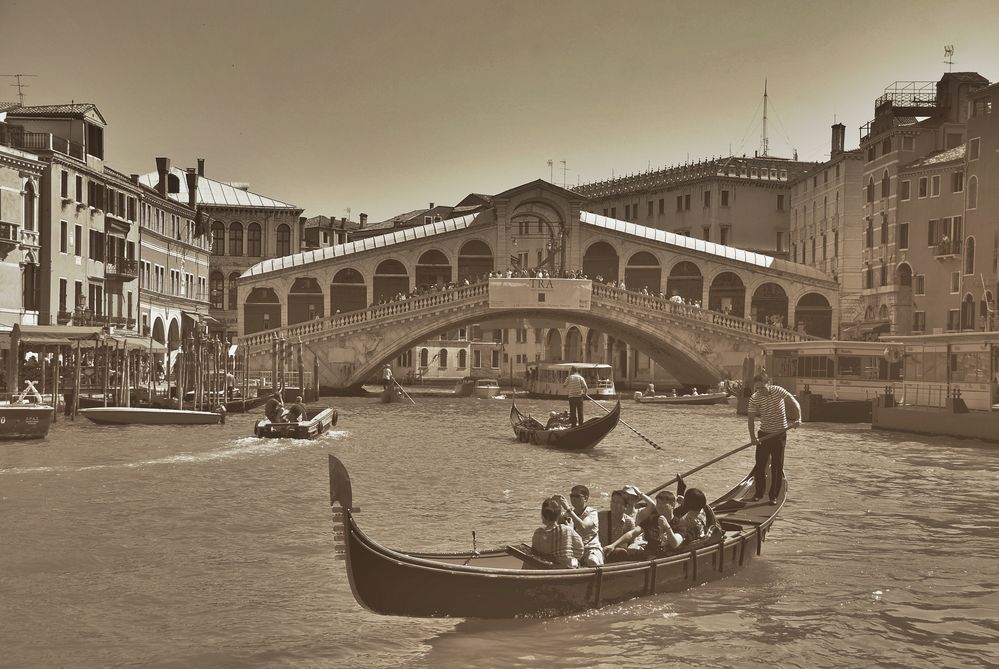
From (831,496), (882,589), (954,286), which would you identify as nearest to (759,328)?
(954,286)

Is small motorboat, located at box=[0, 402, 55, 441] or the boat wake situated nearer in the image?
the boat wake

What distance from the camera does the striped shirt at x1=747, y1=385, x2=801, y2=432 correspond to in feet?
41.9

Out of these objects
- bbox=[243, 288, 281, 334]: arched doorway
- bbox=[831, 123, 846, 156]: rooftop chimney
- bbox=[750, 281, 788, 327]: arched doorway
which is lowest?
bbox=[243, 288, 281, 334]: arched doorway

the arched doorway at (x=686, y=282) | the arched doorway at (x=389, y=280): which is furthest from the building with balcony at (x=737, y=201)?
the arched doorway at (x=389, y=280)

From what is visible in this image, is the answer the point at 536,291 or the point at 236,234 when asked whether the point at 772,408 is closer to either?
the point at 536,291

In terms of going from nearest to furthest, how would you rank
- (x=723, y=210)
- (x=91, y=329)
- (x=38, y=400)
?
(x=38, y=400), (x=91, y=329), (x=723, y=210)

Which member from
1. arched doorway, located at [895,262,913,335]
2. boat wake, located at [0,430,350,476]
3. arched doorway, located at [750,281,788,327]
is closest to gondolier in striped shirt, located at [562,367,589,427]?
boat wake, located at [0,430,350,476]

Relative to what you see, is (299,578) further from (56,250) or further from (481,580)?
(56,250)

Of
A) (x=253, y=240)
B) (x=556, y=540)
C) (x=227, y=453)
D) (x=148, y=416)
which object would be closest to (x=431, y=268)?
(x=253, y=240)

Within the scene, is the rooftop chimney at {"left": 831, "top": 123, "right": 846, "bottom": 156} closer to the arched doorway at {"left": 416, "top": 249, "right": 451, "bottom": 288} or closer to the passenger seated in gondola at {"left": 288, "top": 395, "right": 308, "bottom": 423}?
the arched doorway at {"left": 416, "top": 249, "right": 451, "bottom": 288}

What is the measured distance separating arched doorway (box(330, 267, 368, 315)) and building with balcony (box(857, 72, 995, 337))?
58.8 feet

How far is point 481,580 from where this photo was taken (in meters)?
8.34

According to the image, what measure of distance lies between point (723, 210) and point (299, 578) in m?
43.9

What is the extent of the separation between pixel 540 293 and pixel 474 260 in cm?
616
